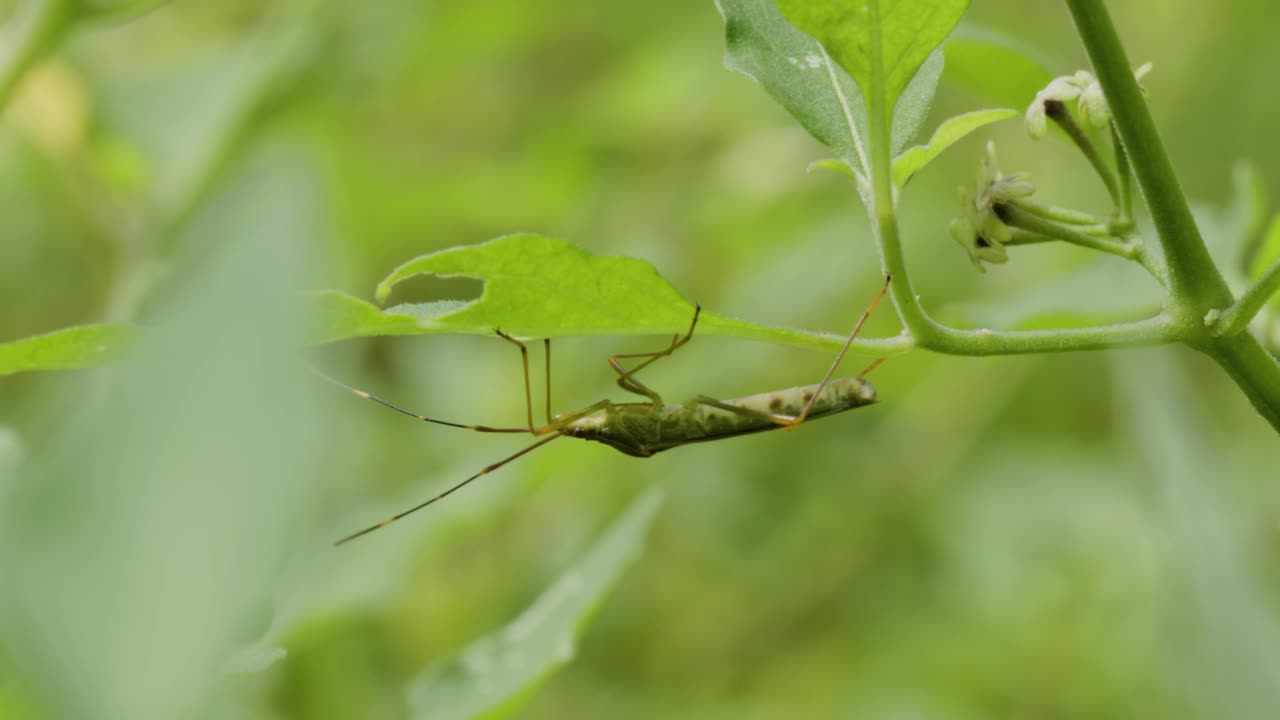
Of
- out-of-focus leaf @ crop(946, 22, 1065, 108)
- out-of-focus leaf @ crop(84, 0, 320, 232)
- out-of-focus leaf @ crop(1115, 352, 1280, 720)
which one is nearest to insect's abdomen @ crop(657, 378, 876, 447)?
out-of-focus leaf @ crop(1115, 352, 1280, 720)

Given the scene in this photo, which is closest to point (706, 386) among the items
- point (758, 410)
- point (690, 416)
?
point (690, 416)

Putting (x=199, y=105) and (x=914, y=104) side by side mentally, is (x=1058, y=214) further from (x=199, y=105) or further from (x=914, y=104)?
(x=199, y=105)

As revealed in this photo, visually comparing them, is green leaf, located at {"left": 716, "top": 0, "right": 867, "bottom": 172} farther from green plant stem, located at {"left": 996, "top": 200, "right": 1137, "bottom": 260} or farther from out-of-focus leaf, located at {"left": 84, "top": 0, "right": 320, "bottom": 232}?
out-of-focus leaf, located at {"left": 84, "top": 0, "right": 320, "bottom": 232}

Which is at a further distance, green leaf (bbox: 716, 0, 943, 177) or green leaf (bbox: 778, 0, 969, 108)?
green leaf (bbox: 716, 0, 943, 177)

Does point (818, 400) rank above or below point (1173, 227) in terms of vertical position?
below

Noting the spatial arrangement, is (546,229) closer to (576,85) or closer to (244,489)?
(576,85)

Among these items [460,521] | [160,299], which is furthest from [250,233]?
[460,521]
